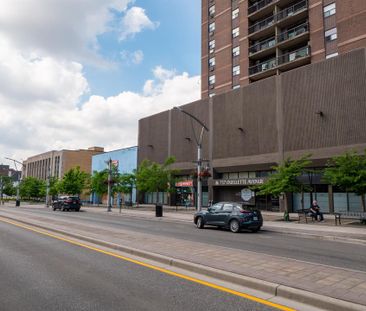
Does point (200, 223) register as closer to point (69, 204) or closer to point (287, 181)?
point (287, 181)

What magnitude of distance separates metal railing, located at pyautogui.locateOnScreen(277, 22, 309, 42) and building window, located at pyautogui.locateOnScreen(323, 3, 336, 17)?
7.78 feet

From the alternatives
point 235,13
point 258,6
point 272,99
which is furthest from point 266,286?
point 235,13

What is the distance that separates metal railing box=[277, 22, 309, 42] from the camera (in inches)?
1590

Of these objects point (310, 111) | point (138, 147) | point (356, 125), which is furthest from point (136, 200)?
point (356, 125)

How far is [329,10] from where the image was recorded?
1501 inches

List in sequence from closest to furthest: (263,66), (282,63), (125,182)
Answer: (282,63) < (263,66) < (125,182)

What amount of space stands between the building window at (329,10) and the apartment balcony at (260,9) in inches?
263

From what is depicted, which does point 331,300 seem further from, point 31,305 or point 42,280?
point 42,280

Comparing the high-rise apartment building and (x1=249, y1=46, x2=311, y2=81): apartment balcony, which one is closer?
the high-rise apartment building

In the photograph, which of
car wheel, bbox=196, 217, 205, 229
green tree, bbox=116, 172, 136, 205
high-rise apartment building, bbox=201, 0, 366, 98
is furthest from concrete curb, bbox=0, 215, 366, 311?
Answer: green tree, bbox=116, 172, 136, 205

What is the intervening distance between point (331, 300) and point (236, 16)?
49.9 m

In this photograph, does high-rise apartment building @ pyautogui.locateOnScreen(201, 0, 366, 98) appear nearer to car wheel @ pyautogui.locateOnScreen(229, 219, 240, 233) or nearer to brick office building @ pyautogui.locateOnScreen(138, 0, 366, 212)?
brick office building @ pyautogui.locateOnScreen(138, 0, 366, 212)

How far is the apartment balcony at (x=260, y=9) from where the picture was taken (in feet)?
143

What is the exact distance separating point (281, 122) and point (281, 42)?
12.3 metres
